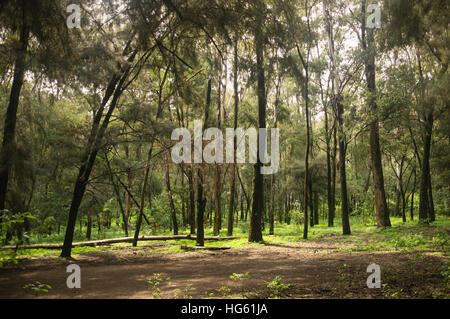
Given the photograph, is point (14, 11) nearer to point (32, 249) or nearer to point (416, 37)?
point (416, 37)

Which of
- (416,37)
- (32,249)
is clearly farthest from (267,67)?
(32,249)

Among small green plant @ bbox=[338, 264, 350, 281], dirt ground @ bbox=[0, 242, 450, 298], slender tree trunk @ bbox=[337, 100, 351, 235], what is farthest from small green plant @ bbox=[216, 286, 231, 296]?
slender tree trunk @ bbox=[337, 100, 351, 235]

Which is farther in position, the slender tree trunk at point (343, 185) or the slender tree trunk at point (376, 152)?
the slender tree trunk at point (376, 152)

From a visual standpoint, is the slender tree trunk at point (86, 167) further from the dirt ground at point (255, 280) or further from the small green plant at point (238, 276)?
the small green plant at point (238, 276)

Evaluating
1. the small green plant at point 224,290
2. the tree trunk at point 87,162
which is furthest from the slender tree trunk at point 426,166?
the tree trunk at point 87,162

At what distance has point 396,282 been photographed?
185 inches

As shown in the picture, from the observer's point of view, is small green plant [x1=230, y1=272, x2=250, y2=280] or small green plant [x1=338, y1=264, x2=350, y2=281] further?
small green plant [x1=230, y1=272, x2=250, y2=280]

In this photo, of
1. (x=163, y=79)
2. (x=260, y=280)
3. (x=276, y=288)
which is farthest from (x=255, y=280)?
(x=163, y=79)

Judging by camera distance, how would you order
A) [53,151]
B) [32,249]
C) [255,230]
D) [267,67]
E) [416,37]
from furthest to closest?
[255,230] < [32,249] < [53,151] < [267,67] < [416,37]

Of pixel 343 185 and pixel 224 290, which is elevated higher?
pixel 343 185

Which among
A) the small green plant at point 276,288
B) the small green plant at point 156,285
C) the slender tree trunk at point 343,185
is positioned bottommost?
the small green plant at point 156,285

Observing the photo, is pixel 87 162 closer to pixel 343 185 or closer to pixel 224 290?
pixel 224 290

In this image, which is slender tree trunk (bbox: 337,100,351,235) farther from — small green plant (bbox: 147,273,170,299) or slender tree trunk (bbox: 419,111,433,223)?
small green plant (bbox: 147,273,170,299)
